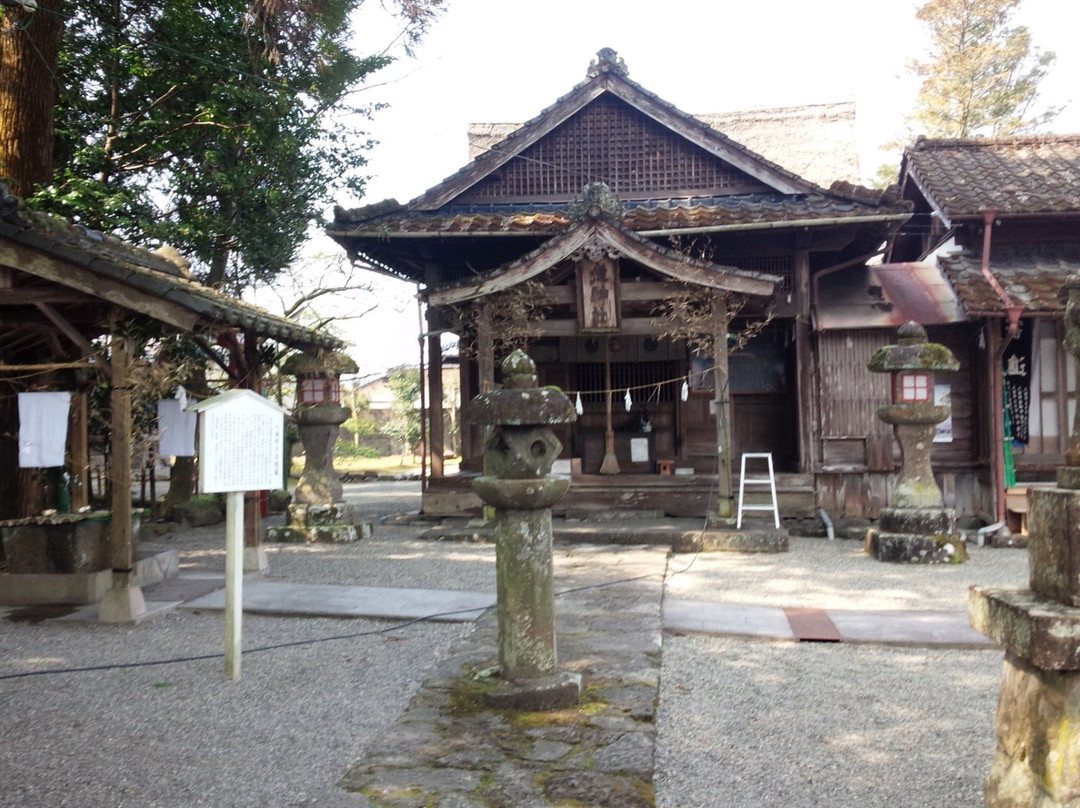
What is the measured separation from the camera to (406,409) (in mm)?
32281

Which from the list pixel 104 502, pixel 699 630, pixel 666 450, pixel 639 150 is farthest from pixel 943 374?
pixel 104 502

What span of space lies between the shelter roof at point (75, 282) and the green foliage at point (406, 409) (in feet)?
72.5

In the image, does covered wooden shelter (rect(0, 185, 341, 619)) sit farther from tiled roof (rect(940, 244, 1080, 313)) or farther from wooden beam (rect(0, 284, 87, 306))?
tiled roof (rect(940, 244, 1080, 313))

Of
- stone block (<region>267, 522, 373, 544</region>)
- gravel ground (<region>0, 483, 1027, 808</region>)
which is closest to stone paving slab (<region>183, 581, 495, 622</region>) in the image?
gravel ground (<region>0, 483, 1027, 808</region>)

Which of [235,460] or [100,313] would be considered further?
[100,313]

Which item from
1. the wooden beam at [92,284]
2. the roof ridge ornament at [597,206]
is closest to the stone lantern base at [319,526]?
the wooden beam at [92,284]

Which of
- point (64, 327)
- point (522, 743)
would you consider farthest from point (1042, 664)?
point (64, 327)

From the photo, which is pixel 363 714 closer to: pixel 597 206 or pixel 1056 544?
pixel 1056 544

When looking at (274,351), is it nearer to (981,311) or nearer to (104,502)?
(104,502)

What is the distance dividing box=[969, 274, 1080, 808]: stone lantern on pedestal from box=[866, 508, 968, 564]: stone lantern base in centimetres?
696

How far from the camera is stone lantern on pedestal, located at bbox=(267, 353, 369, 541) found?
464 inches

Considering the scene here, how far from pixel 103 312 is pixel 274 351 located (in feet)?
10.0

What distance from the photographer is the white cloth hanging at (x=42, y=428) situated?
8008 millimetres

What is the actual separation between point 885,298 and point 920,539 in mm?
4551
